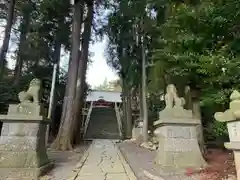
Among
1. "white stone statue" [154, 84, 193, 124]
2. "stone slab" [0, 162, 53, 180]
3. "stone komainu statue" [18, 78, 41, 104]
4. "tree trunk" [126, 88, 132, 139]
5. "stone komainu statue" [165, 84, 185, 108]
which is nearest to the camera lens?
"stone slab" [0, 162, 53, 180]

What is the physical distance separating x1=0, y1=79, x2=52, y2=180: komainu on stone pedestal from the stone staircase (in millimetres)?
12879

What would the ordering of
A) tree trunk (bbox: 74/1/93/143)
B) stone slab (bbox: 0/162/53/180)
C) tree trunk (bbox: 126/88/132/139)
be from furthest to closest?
tree trunk (bbox: 126/88/132/139)
tree trunk (bbox: 74/1/93/143)
stone slab (bbox: 0/162/53/180)

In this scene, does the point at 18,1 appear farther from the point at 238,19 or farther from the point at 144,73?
the point at 238,19

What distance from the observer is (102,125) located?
2058 cm

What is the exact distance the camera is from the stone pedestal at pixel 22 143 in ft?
15.5

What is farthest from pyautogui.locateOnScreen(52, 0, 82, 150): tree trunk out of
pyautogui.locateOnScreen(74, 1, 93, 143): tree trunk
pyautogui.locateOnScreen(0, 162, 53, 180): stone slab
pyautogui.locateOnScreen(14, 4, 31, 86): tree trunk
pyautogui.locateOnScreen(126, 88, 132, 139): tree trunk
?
pyautogui.locateOnScreen(126, 88, 132, 139): tree trunk

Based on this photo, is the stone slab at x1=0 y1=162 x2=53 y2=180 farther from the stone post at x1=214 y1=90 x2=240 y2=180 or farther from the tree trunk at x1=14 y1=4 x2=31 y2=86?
the tree trunk at x1=14 y1=4 x2=31 y2=86

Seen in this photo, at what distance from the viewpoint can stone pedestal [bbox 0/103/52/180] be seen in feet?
15.5

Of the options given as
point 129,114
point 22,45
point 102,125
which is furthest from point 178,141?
point 102,125

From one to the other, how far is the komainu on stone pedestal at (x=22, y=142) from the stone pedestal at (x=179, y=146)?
264 centimetres

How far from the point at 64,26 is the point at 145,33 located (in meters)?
4.69

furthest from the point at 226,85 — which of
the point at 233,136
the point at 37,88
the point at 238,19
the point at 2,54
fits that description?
the point at 2,54

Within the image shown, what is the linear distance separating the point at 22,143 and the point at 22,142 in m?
0.02

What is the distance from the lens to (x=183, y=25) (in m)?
6.03
